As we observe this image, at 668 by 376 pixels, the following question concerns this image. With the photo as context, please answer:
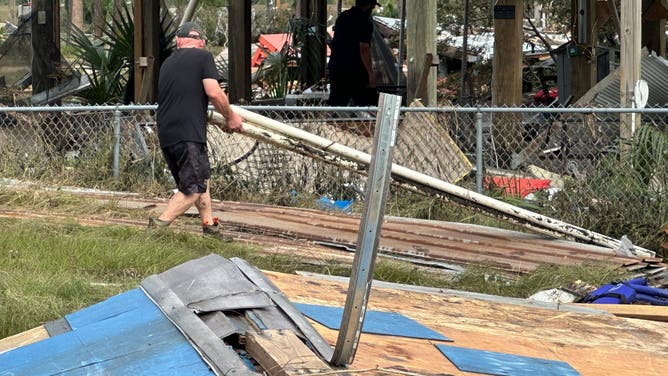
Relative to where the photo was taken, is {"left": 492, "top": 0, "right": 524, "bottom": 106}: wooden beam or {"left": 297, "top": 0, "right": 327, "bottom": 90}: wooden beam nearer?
{"left": 492, "top": 0, "right": 524, "bottom": 106}: wooden beam

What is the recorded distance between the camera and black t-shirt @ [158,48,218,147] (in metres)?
7.45

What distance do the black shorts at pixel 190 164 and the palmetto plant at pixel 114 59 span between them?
17.3 feet

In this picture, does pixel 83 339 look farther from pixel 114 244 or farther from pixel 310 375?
pixel 114 244

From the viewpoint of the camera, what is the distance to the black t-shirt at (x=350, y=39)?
11945mm

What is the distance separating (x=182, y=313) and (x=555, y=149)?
22.1ft

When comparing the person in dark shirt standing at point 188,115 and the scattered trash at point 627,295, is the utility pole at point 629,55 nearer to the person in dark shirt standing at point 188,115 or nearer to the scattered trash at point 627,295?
the scattered trash at point 627,295

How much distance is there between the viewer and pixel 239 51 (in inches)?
519

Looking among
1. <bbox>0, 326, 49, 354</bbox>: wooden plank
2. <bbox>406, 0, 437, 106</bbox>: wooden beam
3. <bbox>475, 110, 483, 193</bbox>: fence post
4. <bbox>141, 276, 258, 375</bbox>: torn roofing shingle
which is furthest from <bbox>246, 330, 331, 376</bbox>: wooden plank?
<bbox>406, 0, 437, 106</bbox>: wooden beam

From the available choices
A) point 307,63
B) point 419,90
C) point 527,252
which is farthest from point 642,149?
point 307,63

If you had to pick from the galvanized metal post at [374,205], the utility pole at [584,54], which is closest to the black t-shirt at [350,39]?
the utility pole at [584,54]

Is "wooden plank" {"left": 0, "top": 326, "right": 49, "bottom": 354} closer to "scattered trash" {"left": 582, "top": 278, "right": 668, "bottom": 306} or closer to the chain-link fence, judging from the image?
"scattered trash" {"left": 582, "top": 278, "right": 668, "bottom": 306}

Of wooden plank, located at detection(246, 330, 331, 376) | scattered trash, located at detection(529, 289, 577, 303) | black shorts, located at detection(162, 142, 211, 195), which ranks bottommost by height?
scattered trash, located at detection(529, 289, 577, 303)

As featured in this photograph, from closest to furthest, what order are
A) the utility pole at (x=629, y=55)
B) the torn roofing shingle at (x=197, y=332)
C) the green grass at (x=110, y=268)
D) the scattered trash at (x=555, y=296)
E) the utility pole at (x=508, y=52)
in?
the torn roofing shingle at (x=197, y=332), the green grass at (x=110, y=268), the scattered trash at (x=555, y=296), the utility pole at (x=629, y=55), the utility pole at (x=508, y=52)

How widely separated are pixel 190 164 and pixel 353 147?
2.35 metres
